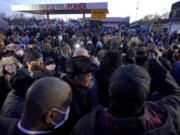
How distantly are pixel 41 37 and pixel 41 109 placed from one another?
14.5 m

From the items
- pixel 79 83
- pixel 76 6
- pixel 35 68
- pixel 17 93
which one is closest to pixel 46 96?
pixel 79 83

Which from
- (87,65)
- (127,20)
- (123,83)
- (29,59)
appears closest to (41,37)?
(29,59)

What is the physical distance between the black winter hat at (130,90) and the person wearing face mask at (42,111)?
425 millimetres

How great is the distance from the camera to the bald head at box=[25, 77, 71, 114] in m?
1.13

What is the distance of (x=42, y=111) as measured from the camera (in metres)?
1.13

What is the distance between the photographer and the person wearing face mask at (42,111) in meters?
1.13

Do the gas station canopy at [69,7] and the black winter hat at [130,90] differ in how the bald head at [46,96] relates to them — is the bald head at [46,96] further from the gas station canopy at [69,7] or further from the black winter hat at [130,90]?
the gas station canopy at [69,7]

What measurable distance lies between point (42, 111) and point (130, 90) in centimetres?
68

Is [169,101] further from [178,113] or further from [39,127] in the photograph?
[39,127]

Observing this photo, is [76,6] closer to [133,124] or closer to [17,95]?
[17,95]

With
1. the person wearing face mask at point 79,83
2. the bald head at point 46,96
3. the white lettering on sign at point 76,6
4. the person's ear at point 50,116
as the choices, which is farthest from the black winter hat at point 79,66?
the white lettering on sign at point 76,6

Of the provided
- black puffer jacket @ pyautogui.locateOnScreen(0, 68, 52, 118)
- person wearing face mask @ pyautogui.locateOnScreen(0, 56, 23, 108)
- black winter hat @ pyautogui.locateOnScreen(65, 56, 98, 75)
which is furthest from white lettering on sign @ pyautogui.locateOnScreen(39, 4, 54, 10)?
black winter hat @ pyautogui.locateOnScreen(65, 56, 98, 75)

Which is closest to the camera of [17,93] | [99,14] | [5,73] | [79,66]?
[79,66]

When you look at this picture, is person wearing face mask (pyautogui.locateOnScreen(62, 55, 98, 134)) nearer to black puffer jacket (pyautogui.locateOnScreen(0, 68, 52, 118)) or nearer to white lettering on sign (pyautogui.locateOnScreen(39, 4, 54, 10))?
black puffer jacket (pyautogui.locateOnScreen(0, 68, 52, 118))
